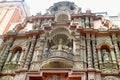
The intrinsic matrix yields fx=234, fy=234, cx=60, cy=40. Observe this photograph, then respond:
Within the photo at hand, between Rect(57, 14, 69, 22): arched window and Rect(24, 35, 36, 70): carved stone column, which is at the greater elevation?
Rect(57, 14, 69, 22): arched window

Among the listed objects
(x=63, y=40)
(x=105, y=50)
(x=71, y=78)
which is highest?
(x=63, y=40)

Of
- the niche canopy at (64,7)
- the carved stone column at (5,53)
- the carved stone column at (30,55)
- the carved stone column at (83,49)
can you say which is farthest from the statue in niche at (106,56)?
the carved stone column at (5,53)

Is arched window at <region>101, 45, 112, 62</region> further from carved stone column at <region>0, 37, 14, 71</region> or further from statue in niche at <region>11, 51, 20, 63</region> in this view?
carved stone column at <region>0, 37, 14, 71</region>

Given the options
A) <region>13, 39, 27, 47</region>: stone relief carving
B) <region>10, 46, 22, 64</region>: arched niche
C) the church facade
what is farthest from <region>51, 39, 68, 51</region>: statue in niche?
<region>10, 46, 22, 64</region>: arched niche

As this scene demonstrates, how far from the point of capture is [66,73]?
547 inches

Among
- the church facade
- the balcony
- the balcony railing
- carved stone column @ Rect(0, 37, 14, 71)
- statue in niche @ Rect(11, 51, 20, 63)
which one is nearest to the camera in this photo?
the church facade

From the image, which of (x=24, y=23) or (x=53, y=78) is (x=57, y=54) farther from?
(x=24, y=23)

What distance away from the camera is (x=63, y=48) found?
1641 cm

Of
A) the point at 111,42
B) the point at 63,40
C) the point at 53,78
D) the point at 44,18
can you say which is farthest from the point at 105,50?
the point at 44,18

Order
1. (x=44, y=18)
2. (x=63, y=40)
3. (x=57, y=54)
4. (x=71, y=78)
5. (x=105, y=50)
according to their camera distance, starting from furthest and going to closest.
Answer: (x=44, y=18)
(x=63, y=40)
(x=105, y=50)
(x=57, y=54)
(x=71, y=78)

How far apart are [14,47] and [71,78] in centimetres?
563

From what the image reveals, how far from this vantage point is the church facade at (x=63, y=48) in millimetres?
14016

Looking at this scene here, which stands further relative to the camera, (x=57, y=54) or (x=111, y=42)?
(x=111, y=42)

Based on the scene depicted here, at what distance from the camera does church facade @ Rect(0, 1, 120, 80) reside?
552 inches
